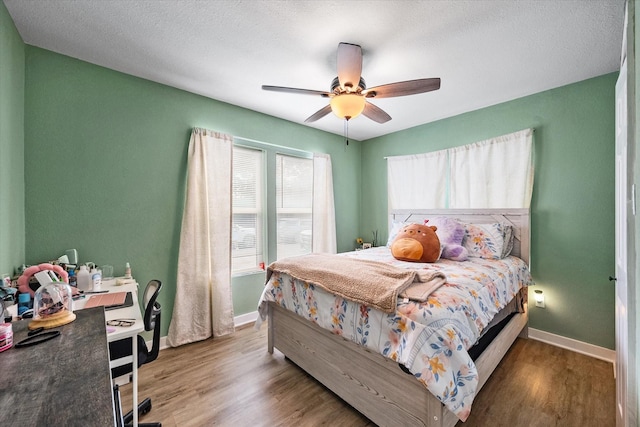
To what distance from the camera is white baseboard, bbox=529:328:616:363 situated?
2.30m

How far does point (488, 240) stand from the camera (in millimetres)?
2574

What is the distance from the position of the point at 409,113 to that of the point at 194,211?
2744 mm

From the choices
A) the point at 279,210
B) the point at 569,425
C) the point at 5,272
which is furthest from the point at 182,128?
the point at 569,425

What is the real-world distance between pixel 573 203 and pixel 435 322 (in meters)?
2.27

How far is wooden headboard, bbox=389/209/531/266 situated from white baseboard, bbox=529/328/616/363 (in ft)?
2.33

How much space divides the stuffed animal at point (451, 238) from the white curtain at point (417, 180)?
689mm

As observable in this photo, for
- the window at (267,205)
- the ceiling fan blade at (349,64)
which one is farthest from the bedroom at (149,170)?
the ceiling fan blade at (349,64)

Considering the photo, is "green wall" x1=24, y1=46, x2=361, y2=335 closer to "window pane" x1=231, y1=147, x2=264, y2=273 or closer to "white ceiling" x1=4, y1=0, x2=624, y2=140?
"white ceiling" x1=4, y1=0, x2=624, y2=140

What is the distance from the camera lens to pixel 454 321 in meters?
1.36

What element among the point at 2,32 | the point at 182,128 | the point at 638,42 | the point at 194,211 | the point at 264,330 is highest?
the point at 2,32

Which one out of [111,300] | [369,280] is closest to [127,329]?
[111,300]

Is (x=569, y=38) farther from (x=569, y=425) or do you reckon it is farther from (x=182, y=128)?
(x=182, y=128)

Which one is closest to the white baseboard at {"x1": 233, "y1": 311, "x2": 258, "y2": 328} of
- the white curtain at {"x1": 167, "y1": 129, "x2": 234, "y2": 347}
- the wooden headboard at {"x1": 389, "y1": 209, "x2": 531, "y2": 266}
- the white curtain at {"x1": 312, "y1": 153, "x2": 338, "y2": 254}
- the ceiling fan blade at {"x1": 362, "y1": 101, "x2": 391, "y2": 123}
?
the white curtain at {"x1": 167, "y1": 129, "x2": 234, "y2": 347}

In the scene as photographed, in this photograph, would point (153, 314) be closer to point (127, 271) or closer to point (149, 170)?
point (127, 271)
